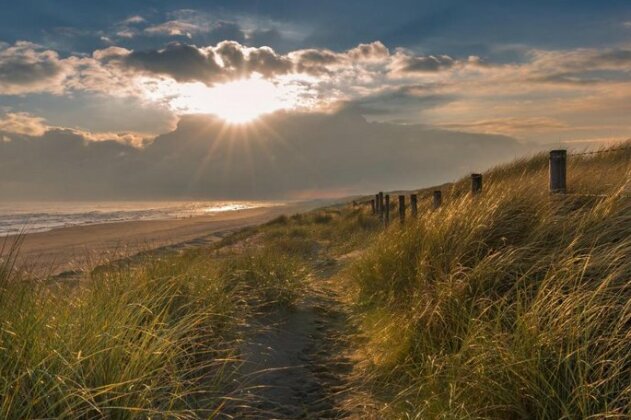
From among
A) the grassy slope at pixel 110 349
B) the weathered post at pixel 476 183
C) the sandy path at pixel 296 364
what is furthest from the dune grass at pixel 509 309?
the grassy slope at pixel 110 349

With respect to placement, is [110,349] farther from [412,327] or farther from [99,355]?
[412,327]

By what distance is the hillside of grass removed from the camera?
10.1ft

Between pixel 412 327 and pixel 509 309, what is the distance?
46.6 inches

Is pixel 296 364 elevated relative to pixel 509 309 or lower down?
lower down

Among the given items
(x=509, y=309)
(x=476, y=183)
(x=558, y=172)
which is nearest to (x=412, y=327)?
(x=509, y=309)

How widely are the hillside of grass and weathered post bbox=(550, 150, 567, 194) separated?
0.41m

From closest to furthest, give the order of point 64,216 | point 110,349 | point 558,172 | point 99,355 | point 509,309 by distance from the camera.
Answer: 1. point 99,355
2. point 110,349
3. point 509,309
4. point 558,172
5. point 64,216

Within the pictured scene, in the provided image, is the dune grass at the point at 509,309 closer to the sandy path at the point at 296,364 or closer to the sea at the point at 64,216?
the sandy path at the point at 296,364

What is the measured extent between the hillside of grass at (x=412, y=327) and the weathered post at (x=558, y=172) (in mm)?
412

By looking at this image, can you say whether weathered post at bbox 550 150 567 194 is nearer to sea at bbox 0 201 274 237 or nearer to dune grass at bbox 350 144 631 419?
dune grass at bbox 350 144 631 419

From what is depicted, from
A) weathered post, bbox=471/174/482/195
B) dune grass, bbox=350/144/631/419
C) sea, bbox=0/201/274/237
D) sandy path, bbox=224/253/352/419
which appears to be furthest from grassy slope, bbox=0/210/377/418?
sea, bbox=0/201/274/237

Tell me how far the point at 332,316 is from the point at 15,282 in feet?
15.5

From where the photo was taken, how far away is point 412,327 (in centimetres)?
508

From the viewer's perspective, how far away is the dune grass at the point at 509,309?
3156mm
